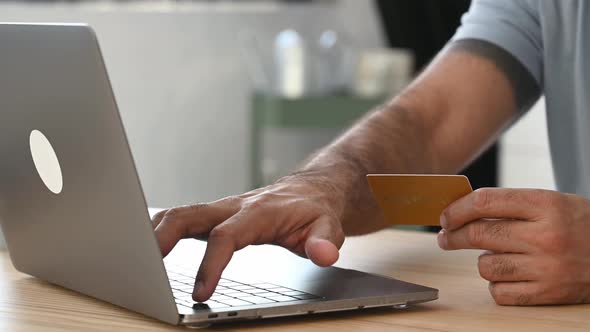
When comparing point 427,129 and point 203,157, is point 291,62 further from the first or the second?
point 427,129

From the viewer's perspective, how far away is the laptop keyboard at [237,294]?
900 mm

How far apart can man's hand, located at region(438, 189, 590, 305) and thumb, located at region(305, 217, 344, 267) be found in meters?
0.11

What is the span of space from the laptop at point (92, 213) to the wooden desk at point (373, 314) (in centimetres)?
1

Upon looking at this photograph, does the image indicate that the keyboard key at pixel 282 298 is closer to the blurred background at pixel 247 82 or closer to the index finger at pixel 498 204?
the index finger at pixel 498 204

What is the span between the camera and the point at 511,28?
1.61 metres

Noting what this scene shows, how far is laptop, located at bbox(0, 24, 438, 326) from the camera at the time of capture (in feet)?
2.71

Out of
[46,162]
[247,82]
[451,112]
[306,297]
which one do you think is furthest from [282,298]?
[247,82]

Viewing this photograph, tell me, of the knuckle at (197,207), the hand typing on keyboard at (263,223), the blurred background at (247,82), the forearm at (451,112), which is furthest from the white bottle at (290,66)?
the knuckle at (197,207)

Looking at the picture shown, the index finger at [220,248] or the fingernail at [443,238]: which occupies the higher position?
the index finger at [220,248]

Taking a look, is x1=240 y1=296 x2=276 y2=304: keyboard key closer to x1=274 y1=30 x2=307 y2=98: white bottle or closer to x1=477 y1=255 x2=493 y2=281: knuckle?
x1=477 y1=255 x2=493 y2=281: knuckle

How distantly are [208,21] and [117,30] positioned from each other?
48 cm

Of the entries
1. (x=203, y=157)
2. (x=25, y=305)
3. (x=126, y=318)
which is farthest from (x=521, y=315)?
(x=203, y=157)

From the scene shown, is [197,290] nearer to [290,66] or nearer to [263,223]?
[263,223]

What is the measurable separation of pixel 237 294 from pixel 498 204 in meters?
0.25
